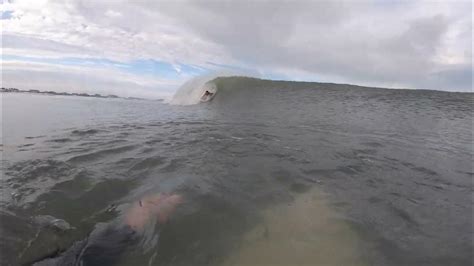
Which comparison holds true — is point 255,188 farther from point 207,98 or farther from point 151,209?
point 207,98

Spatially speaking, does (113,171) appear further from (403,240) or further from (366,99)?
(366,99)

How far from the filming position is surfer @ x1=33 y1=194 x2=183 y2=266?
277 centimetres

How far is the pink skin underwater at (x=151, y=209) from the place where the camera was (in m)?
3.53

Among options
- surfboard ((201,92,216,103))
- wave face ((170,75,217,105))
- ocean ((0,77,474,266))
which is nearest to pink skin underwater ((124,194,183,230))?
ocean ((0,77,474,266))

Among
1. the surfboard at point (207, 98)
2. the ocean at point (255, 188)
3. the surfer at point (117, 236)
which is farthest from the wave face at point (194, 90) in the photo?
the surfer at point (117, 236)

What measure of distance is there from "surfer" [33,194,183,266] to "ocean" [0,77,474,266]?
12 centimetres

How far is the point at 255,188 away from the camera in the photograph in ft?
14.6

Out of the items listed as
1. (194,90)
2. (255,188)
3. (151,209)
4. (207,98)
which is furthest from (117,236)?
(194,90)

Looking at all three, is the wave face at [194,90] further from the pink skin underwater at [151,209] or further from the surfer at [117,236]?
the surfer at [117,236]

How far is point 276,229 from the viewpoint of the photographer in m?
3.46

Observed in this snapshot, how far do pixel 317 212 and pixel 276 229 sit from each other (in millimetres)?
649

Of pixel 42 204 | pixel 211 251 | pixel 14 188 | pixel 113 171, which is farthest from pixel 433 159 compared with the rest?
pixel 14 188

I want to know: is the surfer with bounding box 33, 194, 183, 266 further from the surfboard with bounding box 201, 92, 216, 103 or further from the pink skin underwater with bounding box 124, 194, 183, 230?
the surfboard with bounding box 201, 92, 216, 103

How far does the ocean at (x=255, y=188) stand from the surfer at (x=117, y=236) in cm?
12
